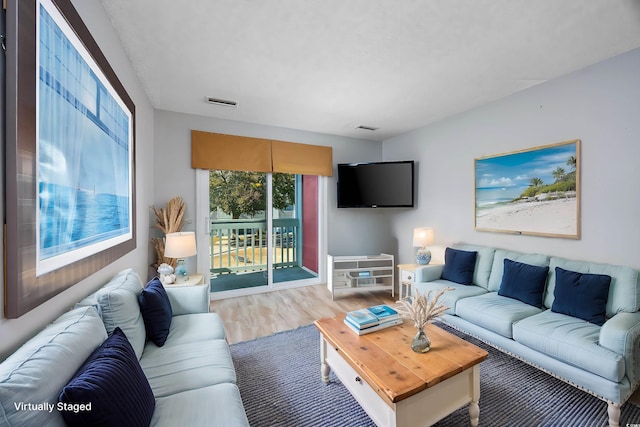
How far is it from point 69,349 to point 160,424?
18.2 inches

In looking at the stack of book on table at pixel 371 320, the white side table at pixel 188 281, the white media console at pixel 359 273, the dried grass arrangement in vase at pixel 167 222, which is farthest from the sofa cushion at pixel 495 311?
the dried grass arrangement in vase at pixel 167 222

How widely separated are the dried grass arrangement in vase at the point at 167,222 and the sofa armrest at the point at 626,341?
12.6ft

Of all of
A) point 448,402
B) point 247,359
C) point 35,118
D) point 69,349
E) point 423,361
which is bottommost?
point 247,359

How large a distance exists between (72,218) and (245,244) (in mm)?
3059

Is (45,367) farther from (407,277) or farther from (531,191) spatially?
(531,191)

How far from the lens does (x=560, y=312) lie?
2.15m

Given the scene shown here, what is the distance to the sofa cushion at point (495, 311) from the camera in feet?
7.05

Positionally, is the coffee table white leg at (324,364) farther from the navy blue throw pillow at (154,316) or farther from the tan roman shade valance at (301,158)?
the tan roman shade valance at (301,158)

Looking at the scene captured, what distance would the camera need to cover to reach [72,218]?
125 cm

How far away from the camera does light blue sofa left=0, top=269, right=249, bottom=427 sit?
0.74 metres

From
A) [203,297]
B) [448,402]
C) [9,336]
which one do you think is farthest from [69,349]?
[448,402]

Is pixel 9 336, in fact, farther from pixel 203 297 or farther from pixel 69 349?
pixel 203 297

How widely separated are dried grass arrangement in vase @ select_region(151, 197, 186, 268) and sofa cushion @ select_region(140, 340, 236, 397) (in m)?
1.69

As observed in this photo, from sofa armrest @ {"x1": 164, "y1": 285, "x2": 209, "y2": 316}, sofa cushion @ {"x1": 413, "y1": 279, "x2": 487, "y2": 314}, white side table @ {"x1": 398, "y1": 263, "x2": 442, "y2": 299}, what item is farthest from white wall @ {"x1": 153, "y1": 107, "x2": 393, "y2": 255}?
sofa cushion @ {"x1": 413, "y1": 279, "x2": 487, "y2": 314}
